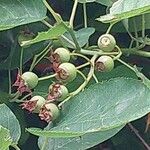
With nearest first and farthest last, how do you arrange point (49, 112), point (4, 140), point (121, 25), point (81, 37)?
point (4, 140) → point (49, 112) → point (81, 37) → point (121, 25)

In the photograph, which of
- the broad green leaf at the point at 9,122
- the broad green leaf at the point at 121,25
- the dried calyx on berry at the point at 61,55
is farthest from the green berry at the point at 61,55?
the broad green leaf at the point at 121,25

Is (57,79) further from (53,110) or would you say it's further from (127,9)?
(127,9)

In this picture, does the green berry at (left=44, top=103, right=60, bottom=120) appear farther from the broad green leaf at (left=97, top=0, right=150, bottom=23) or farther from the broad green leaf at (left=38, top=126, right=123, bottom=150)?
the broad green leaf at (left=97, top=0, right=150, bottom=23)

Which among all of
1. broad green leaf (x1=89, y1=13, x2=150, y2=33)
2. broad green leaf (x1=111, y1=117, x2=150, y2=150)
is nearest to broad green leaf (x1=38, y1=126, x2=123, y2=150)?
broad green leaf (x1=89, y1=13, x2=150, y2=33)

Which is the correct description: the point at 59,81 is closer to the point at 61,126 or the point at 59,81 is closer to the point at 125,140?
the point at 61,126

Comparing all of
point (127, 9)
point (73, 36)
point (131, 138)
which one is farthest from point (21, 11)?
point (131, 138)

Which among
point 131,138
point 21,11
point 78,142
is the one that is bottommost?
point 131,138

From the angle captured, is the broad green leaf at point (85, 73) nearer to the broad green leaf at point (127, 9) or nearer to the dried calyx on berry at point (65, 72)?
the dried calyx on berry at point (65, 72)

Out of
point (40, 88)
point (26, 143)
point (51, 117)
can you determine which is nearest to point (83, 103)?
point (51, 117)
